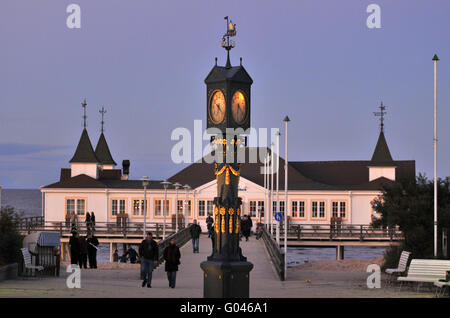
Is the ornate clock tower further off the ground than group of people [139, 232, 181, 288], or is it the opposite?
the ornate clock tower

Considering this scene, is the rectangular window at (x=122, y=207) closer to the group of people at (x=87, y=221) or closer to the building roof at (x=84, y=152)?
the group of people at (x=87, y=221)

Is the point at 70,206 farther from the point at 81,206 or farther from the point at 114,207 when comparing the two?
the point at 114,207

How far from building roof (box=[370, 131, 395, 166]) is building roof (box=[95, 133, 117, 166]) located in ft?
86.0

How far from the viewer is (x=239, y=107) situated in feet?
55.5

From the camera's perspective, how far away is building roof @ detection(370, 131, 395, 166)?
214ft

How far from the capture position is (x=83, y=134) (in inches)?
2694

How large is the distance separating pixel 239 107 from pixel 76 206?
47034mm

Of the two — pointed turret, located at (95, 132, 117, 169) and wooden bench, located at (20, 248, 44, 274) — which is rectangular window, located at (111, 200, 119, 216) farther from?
wooden bench, located at (20, 248, 44, 274)

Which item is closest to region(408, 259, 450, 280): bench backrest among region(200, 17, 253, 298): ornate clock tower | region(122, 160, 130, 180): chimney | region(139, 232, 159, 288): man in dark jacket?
region(200, 17, 253, 298): ornate clock tower

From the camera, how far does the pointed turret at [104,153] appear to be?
77.5m

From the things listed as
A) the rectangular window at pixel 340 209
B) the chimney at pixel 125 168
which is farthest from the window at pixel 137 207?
the chimney at pixel 125 168
